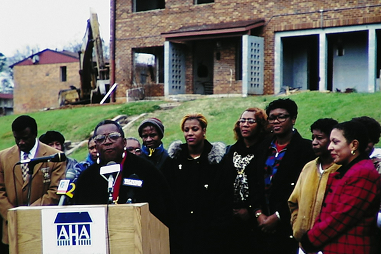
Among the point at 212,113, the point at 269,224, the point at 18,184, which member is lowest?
the point at 269,224

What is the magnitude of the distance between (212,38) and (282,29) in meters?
3.05

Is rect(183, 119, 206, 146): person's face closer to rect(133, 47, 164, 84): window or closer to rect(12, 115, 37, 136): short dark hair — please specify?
rect(12, 115, 37, 136): short dark hair

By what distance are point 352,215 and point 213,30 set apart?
2050 centimetres

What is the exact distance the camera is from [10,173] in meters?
6.68

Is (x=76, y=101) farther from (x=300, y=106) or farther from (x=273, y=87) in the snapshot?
(x=300, y=106)

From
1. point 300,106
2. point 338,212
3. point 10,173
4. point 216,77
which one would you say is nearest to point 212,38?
point 216,77

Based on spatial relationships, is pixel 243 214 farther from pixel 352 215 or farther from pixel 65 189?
pixel 65 189

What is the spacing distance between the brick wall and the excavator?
25.6 metres

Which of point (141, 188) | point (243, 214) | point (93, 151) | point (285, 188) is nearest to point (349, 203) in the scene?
point (285, 188)

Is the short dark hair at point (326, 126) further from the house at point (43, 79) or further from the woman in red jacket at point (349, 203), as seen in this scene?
the house at point (43, 79)

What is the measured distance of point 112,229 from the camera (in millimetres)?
4176

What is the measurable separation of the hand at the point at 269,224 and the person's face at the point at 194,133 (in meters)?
Result: 1.11

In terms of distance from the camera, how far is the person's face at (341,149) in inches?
197

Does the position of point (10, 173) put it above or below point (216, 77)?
below
